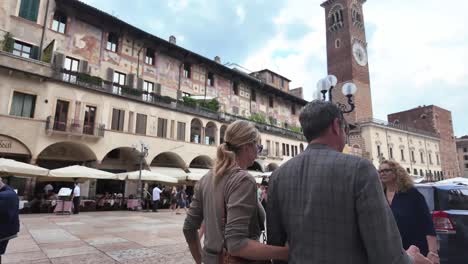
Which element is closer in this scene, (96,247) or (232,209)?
(232,209)

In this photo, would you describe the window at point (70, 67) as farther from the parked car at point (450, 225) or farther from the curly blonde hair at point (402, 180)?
the parked car at point (450, 225)

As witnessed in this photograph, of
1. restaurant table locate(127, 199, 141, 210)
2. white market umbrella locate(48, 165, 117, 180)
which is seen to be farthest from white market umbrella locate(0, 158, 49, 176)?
restaurant table locate(127, 199, 141, 210)

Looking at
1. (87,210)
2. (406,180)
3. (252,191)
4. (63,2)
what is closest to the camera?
(252,191)

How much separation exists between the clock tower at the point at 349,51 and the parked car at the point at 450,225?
49.6m

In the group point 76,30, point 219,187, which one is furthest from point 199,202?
point 76,30

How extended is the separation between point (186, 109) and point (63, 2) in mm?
12116

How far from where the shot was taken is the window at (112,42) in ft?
78.7

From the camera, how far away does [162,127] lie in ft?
80.3

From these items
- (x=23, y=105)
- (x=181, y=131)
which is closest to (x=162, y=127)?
(x=181, y=131)

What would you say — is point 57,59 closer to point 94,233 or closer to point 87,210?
point 87,210

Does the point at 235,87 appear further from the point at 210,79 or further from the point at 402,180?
the point at 402,180

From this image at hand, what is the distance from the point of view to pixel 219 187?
1920mm

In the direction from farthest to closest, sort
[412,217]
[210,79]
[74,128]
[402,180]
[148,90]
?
[210,79]
[148,90]
[74,128]
[402,180]
[412,217]

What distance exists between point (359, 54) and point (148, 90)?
1777 inches
